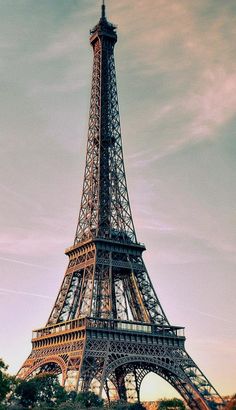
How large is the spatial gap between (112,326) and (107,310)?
3.84m

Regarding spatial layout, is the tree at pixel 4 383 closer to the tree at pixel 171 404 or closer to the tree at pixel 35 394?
the tree at pixel 35 394

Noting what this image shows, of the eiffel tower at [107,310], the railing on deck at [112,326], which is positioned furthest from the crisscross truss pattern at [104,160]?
the railing on deck at [112,326]

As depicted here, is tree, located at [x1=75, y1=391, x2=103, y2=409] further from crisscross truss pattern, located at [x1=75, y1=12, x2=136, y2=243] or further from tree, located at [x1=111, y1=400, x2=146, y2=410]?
crisscross truss pattern, located at [x1=75, y1=12, x2=136, y2=243]

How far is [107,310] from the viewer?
269 ft

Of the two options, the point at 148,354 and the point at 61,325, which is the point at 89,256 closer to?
the point at 61,325

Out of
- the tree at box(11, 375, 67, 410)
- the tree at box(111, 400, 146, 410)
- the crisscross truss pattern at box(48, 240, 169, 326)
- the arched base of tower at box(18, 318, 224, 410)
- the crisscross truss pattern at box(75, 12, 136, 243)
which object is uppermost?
the crisscross truss pattern at box(75, 12, 136, 243)

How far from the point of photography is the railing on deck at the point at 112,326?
253ft

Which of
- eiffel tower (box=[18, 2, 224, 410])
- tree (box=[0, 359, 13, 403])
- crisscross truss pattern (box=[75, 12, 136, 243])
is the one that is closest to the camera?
tree (box=[0, 359, 13, 403])

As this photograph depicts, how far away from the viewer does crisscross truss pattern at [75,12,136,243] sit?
8975 centimetres

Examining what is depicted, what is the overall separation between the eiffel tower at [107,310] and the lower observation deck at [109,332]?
0.45ft

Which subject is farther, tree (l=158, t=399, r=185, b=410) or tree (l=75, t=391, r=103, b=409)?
tree (l=158, t=399, r=185, b=410)

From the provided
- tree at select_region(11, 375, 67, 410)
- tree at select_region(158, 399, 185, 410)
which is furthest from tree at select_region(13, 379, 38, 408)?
tree at select_region(158, 399, 185, 410)

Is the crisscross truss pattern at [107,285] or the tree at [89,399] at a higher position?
the crisscross truss pattern at [107,285]

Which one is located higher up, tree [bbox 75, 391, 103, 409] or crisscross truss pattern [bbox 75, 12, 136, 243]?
crisscross truss pattern [bbox 75, 12, 136, 243]
